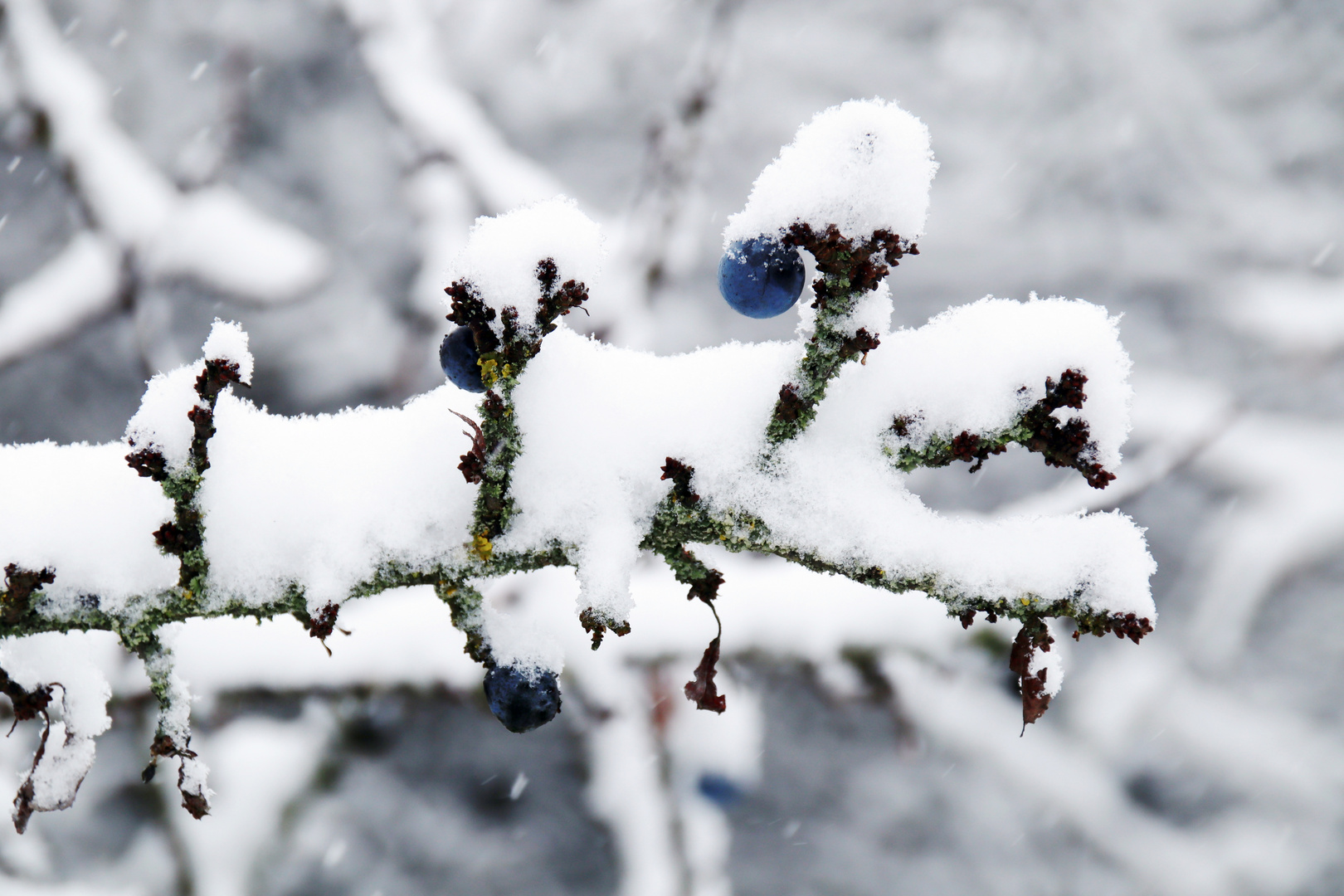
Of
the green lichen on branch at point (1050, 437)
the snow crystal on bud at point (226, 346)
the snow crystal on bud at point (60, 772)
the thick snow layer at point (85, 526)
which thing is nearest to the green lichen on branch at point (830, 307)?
the green lichen on branch at point (1050, 437)

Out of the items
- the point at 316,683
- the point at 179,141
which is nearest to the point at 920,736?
the point at 316,683

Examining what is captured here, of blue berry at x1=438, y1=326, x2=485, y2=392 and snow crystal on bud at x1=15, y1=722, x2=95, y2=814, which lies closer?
blue berry at x1=438, y1=326, x2=485, y2=392

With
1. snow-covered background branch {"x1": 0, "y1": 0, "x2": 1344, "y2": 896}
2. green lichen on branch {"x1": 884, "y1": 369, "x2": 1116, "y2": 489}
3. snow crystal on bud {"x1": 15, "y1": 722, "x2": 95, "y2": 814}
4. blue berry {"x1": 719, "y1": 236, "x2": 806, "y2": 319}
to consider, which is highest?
snow-covered background branch {"x1": 0, "y1": 0, "x2": 1344, "y2": 896}

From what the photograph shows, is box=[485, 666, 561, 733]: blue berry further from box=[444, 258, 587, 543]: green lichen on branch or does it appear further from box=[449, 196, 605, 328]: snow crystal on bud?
box=[449, 196, 605, 328]: snow crystal on bud

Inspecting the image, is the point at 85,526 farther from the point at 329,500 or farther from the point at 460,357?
the point at 460,357

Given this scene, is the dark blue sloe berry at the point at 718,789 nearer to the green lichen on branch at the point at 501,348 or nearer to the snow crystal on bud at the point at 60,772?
the snow crystal on bud at the point at 60,772

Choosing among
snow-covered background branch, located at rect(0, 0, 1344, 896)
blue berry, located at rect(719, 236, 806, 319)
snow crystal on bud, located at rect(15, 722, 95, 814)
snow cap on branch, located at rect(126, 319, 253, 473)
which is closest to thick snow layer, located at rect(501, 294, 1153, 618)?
blue berry, located at rect(719, 236, 806, 319)

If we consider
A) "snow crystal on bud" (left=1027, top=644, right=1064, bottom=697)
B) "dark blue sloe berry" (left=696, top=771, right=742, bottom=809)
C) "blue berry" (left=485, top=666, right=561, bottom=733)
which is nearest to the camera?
"snow crystal on bud" (left=1027, top=644, right=1064, bottom=697)

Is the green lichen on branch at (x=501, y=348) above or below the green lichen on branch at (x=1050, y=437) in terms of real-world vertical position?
below
